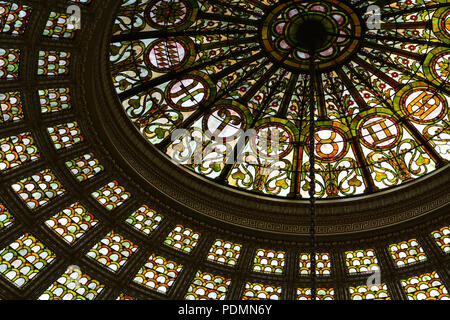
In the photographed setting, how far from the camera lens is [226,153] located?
1433cm

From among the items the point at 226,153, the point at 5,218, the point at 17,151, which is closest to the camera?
the point at 5,218

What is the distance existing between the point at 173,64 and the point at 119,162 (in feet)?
8.99

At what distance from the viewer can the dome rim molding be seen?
13023 mm

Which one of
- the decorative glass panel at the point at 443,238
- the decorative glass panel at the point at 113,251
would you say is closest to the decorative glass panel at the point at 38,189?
the decorative glass panel at the point at 113,251

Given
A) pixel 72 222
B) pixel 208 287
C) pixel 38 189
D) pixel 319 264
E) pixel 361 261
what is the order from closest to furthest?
pixel 38 189
pixel 72 222
pixel 208 287
pixel 361 261
pixel 319 264

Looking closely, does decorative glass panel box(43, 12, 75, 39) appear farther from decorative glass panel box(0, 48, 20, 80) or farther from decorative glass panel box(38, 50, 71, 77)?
decorative glass panel box(0, 48, 20, 80)

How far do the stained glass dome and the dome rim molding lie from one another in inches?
15.3

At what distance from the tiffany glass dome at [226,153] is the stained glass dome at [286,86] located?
0.11 ft

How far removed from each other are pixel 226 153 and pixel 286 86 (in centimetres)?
224

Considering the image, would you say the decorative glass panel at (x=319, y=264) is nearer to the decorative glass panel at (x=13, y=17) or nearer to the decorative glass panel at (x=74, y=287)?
the decorative glass panel at (x=74, y=287)

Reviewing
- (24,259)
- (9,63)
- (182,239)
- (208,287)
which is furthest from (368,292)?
(9,63)

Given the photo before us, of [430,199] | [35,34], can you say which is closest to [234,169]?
[430,199]

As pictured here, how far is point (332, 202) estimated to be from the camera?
45.4 ft

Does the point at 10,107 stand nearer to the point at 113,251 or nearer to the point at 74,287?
the point at 113,251
